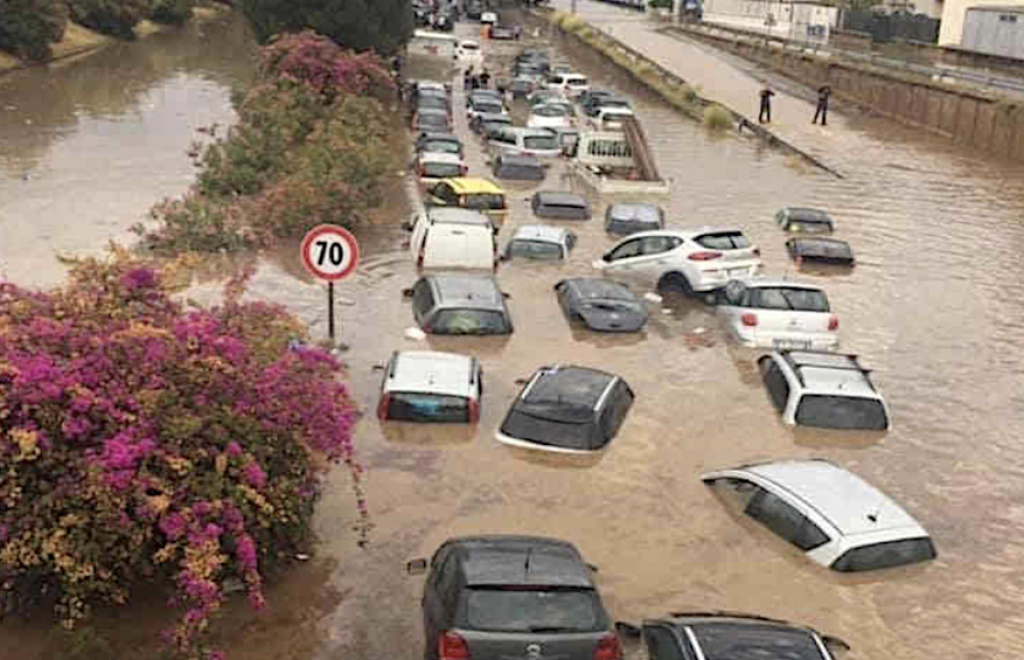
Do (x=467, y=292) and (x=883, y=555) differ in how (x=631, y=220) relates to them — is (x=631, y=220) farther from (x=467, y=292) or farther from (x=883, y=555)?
(x=883, y=555)

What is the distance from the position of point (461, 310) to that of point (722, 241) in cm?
632

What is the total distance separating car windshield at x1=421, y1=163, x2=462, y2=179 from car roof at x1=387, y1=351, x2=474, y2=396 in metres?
16.5

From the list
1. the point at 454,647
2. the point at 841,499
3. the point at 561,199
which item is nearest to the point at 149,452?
the point at 454,647

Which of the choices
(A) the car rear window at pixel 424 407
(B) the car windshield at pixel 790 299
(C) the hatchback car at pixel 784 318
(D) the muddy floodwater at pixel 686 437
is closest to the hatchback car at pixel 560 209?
(D) the muddy floodwater at pixel 686 437

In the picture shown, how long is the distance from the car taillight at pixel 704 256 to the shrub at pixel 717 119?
2599 centimetres

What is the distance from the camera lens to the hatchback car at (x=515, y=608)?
9.02 meters

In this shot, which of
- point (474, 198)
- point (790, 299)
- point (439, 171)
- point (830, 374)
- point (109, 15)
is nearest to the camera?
point (830, 374)

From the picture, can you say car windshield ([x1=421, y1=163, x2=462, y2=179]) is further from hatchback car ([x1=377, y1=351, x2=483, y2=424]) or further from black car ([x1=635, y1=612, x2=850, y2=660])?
black car ([x1=635, y1=612, x2=850, y2=660])

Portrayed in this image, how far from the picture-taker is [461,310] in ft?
61.9

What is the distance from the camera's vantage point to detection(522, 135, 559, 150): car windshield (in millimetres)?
39094

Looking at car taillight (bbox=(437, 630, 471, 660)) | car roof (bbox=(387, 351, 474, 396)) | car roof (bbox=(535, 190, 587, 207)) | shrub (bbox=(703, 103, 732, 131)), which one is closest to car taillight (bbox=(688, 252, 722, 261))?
car roof (bbox=(387, 351, 474, 396))

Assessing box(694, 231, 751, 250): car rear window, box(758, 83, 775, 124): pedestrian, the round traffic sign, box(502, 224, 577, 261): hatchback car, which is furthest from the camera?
box(758, 83, 775, 124): pedestrian

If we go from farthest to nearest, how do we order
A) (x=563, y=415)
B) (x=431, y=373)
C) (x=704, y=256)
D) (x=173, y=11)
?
(x=173, y=11) → (x=704, y=256) → (x=431, y=373) → (x=563, y=415)

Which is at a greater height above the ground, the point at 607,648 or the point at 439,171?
the point at 607,648
